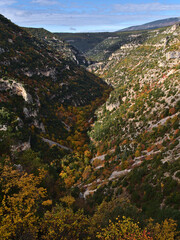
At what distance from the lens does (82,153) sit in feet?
269

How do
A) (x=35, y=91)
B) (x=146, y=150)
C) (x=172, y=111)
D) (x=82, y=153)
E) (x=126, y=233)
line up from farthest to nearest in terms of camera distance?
(x=35, y=91) < (x=82, y=153) < (x=172, y=111) < (x=146, y=150) < (x=126, y=233)

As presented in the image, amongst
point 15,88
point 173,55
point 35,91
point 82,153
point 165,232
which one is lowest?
point 82,153

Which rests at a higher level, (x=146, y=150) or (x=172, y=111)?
(x=172, y=111)

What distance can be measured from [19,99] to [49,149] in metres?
33.6

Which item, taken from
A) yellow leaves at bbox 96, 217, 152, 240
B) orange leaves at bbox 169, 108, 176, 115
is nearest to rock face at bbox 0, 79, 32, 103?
orange leaves at bbox 169, 108, 176, 115

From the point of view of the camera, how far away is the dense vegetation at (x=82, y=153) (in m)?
16.2

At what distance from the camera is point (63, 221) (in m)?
16.2

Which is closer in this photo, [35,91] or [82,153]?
[82,153]

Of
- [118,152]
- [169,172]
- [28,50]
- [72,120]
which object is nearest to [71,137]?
[72,120]

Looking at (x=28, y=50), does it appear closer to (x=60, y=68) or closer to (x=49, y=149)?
(x=60, y=68)

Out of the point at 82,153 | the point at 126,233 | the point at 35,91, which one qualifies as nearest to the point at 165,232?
the point at 126,233

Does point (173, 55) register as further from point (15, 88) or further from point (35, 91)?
point (35, 91)

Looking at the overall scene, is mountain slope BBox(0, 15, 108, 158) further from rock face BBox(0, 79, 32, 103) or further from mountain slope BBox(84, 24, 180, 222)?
mountain slope BBox(84, 24, 180, 222)

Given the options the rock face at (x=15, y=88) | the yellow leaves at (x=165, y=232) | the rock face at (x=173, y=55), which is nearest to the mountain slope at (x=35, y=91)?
the rock face at (x=15, y=88)
